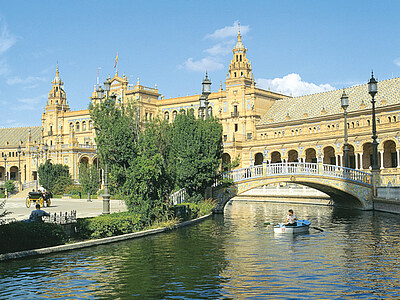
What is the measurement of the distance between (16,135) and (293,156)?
79.1m

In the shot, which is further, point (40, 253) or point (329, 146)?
point (329, 146)

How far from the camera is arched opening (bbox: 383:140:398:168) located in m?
60.2

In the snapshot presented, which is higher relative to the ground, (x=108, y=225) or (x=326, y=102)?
(x=326, y=102)

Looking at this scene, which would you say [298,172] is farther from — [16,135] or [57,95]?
[16,135]

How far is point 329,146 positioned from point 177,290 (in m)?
55.8

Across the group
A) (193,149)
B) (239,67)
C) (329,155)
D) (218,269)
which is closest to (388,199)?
(193,149)

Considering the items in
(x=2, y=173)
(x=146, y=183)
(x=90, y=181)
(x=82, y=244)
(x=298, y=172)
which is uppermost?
(x=2, y=173)

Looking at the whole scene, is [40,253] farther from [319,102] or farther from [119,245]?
[319,102]

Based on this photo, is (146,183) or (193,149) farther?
(193,149)

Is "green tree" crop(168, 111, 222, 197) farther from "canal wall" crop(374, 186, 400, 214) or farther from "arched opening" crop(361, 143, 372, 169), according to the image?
"arched opening" crop(361, 143, 372, 169)

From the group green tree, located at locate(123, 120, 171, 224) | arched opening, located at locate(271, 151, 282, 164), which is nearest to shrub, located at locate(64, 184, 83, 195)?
arched opening, located at locate(271, 151, 282, 164)

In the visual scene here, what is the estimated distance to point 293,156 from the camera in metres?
73.2

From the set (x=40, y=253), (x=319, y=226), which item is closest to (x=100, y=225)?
(x=40, y=253)

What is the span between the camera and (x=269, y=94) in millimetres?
84250
